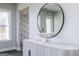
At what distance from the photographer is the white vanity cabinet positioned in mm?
1520

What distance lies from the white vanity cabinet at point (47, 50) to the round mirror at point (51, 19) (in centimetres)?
Result: 32

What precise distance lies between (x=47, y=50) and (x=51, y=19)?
1.94 feet

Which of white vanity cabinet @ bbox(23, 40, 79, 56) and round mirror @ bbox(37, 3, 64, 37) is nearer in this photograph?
white vanity cabinet @ bbox(23, 40, 79, 56)

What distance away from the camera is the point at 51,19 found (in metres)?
2.12

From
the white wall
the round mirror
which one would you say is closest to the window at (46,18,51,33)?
the round mirror

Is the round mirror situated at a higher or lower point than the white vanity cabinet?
higher

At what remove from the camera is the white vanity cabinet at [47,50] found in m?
1.52

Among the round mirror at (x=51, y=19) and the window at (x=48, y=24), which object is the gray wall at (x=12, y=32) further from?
the window at (x=48, y=24)

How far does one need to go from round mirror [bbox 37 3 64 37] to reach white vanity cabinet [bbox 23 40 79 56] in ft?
1.06

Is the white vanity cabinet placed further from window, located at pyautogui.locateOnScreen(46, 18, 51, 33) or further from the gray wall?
the gray wall

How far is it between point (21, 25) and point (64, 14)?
1.28 m

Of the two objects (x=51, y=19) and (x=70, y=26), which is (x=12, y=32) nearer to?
(x=51, y=19)

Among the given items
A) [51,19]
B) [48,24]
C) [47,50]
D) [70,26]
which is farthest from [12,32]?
[70,26]

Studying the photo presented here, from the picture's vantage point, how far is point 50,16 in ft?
7.11
